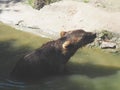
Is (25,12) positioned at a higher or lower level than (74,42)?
lower

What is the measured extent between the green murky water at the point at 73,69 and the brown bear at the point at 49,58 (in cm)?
27

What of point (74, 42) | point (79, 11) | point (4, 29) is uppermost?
point (74, 42)

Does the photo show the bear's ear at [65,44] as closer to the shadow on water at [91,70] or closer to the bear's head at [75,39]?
the bear's head at [75,39]

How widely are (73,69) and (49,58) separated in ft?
3.21


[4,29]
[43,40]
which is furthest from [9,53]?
[4,29]

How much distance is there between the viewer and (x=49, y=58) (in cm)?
1086

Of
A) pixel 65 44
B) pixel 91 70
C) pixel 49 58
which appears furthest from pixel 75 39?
pixel 91 70

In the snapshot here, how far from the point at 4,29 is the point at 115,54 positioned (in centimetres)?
505

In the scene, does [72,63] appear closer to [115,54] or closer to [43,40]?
[115,54]

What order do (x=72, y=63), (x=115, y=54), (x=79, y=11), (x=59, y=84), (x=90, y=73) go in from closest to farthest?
(x=59, y=84) → (x=90, y=73) → (x=72, y=63) → (x=115, y=54) → (x=79, y=11)

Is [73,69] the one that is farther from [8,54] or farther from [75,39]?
[8,54]

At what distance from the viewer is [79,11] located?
15266mm

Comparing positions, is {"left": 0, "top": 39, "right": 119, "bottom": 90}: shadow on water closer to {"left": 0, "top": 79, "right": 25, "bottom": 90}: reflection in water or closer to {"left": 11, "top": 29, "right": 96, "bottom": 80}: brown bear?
{"left": 0, "top": 79, "right": 25, "bottom": 90}: reflection in water

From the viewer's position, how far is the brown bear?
1060 cm
